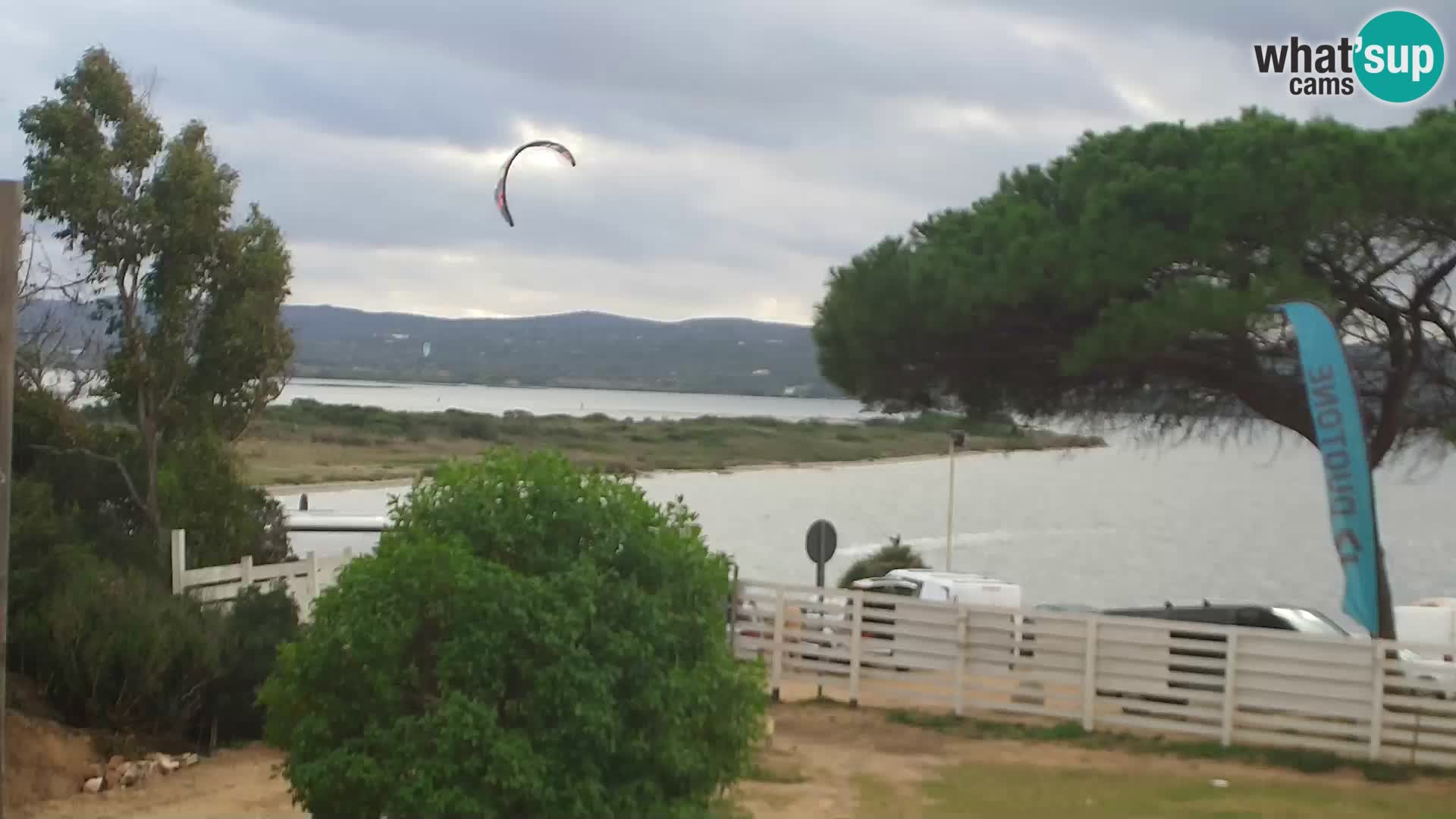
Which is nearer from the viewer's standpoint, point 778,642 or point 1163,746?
point 1163,746

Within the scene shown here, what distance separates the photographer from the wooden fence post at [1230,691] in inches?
577

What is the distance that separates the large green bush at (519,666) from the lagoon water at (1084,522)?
20.6ft

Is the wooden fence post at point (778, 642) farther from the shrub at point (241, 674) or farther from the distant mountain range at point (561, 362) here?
the distant mountain range at point (561, 362)

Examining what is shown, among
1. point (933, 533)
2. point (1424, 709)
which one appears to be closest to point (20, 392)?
point (1424, 709)

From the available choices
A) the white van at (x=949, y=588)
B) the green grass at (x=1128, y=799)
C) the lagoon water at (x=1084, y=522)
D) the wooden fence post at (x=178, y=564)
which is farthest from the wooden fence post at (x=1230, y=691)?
the wooden fence post at (x=178, y=564)

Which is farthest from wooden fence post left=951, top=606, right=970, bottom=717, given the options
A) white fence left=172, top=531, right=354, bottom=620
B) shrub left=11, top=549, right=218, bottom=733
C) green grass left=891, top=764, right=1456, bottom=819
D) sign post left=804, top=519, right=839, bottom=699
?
shrub left=11, top=549, right=218, bottom=733

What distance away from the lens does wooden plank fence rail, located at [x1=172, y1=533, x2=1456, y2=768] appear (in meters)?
13.9

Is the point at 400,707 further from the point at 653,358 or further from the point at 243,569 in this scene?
the point at 653,358

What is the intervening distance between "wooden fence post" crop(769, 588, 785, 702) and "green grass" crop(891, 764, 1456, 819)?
14.5 feet

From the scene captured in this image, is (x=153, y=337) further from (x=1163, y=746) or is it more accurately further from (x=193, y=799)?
(x=1163, y=746)

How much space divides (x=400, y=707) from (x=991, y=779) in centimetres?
730

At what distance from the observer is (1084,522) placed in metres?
75.8

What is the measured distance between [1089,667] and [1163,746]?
3.56 feet

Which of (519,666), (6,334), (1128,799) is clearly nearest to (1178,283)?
(1128,799)
